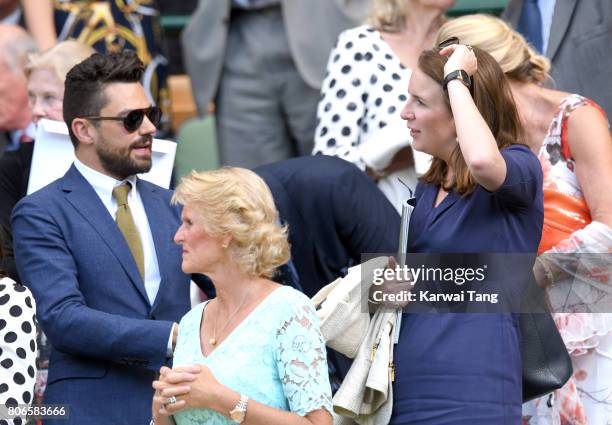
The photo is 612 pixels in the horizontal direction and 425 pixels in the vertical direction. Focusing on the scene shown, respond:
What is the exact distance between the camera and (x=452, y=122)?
4316mm

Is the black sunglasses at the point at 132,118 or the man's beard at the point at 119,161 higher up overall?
the black sunglasses at the point at 132,118

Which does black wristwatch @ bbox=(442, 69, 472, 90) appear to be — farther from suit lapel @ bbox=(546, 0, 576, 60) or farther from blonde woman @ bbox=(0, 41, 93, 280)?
blonde woman @ bbox=(0, 41, 93, 280)

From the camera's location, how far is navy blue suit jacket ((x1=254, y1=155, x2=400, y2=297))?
506 cm

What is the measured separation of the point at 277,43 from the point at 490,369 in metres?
3.36

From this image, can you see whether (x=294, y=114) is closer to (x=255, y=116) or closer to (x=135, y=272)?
(x=255, y=116)

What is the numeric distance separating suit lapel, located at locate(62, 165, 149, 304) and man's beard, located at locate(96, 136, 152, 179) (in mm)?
113

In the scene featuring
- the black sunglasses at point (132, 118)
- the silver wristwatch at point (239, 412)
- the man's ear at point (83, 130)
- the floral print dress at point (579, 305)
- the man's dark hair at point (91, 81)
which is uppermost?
the man's dark hair at point (91, 81)

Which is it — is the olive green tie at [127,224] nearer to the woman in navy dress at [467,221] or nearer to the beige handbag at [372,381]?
the beige handbag at [372,381]

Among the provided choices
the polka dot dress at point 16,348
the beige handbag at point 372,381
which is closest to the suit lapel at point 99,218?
the polka dot dress at point 16,348

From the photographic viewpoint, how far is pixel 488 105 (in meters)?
4.30

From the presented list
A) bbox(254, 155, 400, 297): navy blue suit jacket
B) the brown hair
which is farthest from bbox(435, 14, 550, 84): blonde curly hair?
the brown hair

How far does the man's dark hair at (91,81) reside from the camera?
5090mm

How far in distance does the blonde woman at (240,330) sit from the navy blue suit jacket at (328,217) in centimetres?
76

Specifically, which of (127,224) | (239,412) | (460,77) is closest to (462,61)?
(460,77)
